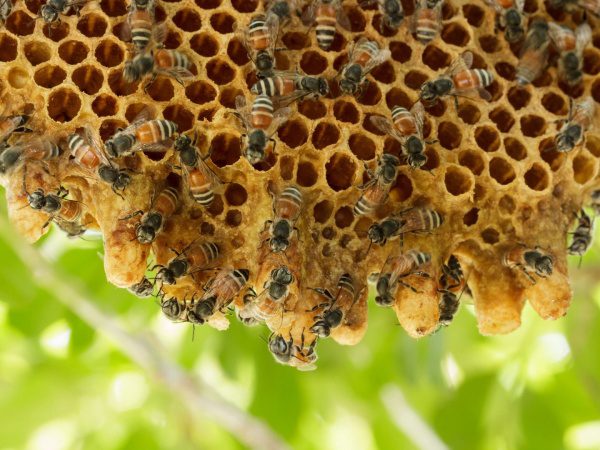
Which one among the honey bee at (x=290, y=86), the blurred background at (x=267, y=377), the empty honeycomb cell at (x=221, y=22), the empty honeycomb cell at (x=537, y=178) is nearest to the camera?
the honey bee at (x=290, y=86)

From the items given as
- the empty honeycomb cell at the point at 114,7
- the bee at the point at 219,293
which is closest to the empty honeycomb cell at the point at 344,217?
the bee at the point at 219,293

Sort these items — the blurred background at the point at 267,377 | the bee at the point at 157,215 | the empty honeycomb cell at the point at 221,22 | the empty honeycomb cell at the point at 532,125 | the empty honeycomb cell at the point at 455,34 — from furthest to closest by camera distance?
the blurred background at the point at 267,377, the empty honeycomb cell at the point at 455,34, the empty honeycomb cell at the point at 532,125, the empty honeycomb cell at the point at 221,22, the bee at the point at 157,215

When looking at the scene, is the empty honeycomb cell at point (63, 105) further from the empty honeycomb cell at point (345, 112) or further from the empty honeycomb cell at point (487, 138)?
the empty honeycomb cell at point (487, 138)

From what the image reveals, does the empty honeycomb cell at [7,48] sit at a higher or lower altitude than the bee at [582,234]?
higher

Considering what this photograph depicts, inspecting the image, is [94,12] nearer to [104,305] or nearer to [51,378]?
[104,305]

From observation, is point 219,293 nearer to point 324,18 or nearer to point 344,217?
point 344,217

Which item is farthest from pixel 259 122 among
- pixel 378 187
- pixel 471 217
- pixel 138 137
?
pixel 471 217

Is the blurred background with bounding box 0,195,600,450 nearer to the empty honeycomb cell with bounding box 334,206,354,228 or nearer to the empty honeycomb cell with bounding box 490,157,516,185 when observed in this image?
the empty honeycomb cell with bounding box 490,157,516,185

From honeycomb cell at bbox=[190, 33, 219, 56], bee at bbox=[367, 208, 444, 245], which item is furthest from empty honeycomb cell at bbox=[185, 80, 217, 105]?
bee at bbox=[367, 208, 444, 245]
